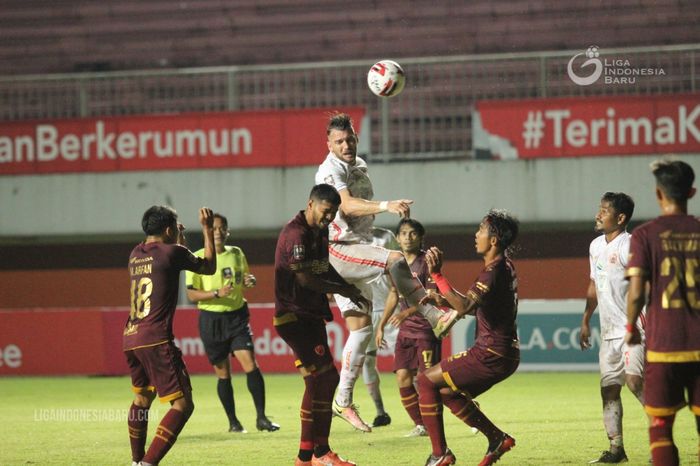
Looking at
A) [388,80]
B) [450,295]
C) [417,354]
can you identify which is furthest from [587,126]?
[450,295]

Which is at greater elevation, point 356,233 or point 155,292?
point 356,233

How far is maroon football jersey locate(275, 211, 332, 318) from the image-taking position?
763cm

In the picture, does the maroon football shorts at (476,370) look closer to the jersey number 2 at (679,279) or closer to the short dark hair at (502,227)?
the short dark hair at (502,227)

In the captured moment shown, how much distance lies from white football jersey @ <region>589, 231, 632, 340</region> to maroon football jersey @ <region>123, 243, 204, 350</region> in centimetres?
317

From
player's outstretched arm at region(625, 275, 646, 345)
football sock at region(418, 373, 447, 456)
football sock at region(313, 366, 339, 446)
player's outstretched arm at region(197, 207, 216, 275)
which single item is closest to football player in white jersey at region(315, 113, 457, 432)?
football sock at region(418, 373, 447, 456)

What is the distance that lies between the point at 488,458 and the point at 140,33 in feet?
59.2

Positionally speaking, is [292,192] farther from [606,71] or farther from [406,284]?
[406,284]

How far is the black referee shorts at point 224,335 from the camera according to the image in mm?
11141

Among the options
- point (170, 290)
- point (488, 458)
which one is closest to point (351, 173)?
point (170, 290)

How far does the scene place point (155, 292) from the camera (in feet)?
25.3

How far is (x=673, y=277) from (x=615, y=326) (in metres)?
2.45

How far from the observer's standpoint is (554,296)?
69.5 feet
